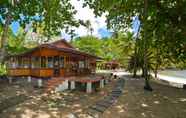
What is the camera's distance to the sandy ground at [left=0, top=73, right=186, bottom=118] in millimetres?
13234

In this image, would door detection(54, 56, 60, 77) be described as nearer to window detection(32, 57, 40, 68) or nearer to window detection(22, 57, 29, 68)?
window detection(32, 57, 40, 68)

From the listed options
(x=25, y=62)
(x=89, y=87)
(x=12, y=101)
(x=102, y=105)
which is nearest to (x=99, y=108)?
(x=102, y=105)

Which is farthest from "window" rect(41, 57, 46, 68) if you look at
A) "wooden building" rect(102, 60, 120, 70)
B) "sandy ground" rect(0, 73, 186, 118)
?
"wooden building" rect(102, 60, 120, 70)

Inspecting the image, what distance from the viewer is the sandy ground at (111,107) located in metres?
13.2

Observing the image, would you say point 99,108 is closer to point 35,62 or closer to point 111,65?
point 35,62

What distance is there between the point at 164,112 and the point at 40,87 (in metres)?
11.4

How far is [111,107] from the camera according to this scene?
1448cm

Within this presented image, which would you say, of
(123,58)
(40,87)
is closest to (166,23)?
(40,87)

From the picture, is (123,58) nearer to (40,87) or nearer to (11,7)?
(40,87)

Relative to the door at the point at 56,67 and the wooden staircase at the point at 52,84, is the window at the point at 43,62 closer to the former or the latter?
the door at the point at 56,67

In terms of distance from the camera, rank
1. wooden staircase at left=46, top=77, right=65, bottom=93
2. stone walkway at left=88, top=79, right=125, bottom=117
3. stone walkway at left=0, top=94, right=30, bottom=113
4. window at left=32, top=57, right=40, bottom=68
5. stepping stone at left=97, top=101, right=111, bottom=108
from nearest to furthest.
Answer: stone walkway at left=88, top=79, right=125, bottom=117 → stone walkway at left=0, top=94, right=30, bottom=113 → stepping stone at left=97, top=101, right=111, bottom=108 → wooden staircase at left=46, top=77, right=65, bottom=93 → window at left=32, top=57, right=40, bottom=68

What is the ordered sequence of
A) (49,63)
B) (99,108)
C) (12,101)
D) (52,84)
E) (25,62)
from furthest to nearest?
(25,62), (49,63), (52,84), (12,101), (99,108)

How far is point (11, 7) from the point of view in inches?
575

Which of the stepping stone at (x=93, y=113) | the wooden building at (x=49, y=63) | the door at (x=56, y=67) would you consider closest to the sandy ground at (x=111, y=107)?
the stepping stone at (x=93, y=113)
